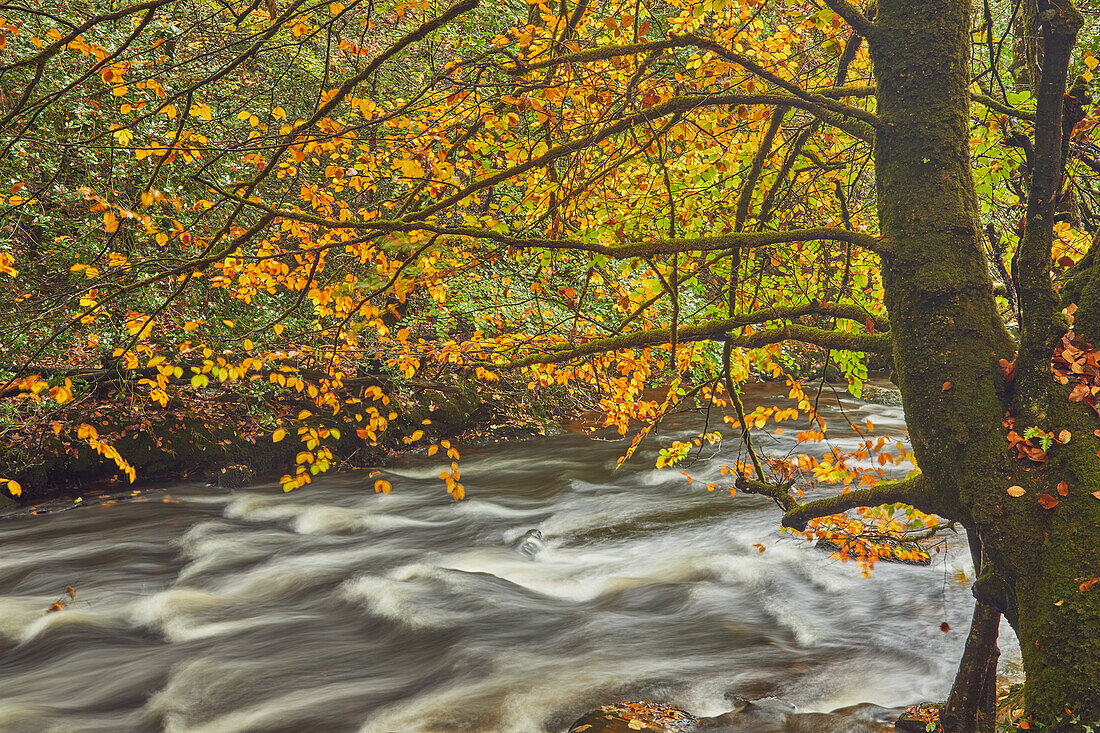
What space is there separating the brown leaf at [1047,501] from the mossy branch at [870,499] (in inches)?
16.7

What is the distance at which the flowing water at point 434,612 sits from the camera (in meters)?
5.68

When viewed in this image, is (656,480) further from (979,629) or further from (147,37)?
(147,37)

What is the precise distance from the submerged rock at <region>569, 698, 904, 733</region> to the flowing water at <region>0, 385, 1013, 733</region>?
17 cm

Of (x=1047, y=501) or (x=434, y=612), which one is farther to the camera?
(x=434, y=612)

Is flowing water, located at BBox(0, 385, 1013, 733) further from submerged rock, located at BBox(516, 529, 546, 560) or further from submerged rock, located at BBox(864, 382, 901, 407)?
submerged rock, located at BBox(864, 382, 901, 407)

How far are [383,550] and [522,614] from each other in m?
2.35

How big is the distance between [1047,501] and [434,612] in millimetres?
5482

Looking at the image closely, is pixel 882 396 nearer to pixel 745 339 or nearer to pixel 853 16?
pixel 745 339

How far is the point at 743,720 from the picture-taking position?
16.9 feet

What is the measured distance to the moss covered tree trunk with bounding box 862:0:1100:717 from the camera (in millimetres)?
2865

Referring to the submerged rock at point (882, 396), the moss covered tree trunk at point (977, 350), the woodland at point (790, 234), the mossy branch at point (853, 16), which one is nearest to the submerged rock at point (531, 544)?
the woodland at point (790, 234)

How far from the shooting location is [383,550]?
8.99 m

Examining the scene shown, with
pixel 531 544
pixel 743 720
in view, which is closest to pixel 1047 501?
pixel 743 720

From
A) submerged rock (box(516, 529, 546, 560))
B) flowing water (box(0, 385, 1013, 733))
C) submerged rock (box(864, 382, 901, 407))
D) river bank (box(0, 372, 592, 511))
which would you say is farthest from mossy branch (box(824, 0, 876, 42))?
submerged rock (box(864, 382, 901, 407))
